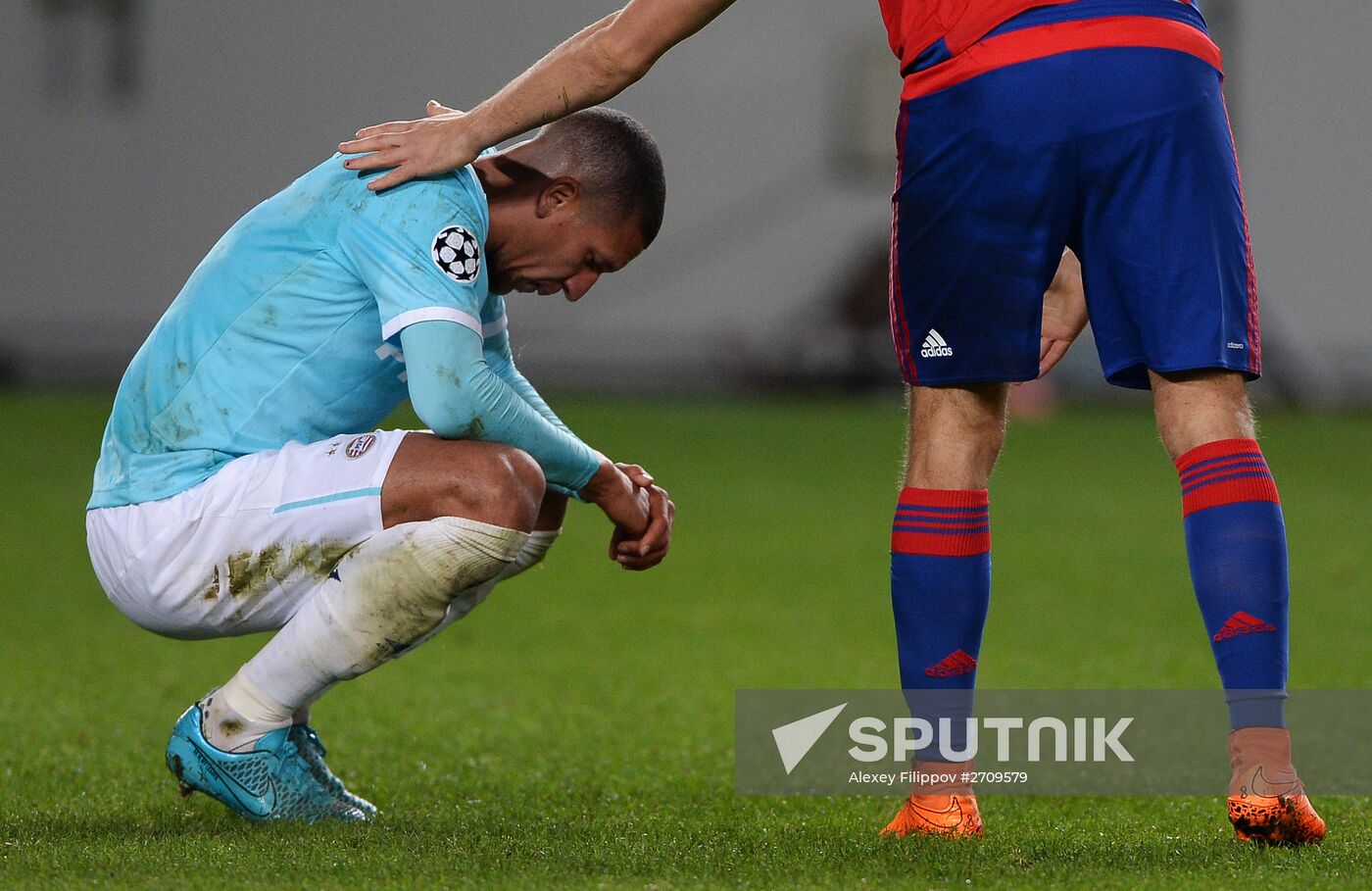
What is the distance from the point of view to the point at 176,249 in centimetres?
2058

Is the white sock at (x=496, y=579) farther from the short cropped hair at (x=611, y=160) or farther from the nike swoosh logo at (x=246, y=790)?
the short cropped hair at (x=611, y=160)

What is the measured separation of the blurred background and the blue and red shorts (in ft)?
57.7

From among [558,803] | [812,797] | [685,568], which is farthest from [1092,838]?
[685,568]

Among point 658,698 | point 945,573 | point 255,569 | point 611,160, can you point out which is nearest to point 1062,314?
point 945,573

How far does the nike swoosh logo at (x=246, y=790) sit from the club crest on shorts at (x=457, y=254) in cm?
82

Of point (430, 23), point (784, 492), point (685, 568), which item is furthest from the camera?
point (430, 23)

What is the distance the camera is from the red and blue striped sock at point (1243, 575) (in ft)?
7.11

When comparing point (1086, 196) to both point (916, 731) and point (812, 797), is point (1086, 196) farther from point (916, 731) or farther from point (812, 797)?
point (812, 797)

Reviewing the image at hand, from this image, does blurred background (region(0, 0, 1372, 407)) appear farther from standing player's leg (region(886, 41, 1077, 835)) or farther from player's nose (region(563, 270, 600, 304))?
standing player's leg (region(886, 41, 1077, 835))

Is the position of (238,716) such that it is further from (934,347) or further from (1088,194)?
(1088,194)

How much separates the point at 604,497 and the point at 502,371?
1.03ft

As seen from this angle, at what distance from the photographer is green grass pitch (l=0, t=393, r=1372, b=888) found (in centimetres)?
214

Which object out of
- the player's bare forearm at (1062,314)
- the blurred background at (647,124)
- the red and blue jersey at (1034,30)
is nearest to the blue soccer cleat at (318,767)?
the player's bare forearm at (1062,314)

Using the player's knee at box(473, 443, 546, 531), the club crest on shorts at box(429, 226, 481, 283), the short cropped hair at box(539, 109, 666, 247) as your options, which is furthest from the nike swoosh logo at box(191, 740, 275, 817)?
the short cropped hair at box(539, 109, 666, 247)
